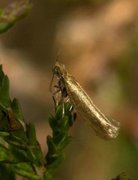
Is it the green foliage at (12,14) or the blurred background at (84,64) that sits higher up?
the blurred background at (84,64)

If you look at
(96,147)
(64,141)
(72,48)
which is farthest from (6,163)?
(72,48)

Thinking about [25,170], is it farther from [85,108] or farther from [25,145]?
[85,108]

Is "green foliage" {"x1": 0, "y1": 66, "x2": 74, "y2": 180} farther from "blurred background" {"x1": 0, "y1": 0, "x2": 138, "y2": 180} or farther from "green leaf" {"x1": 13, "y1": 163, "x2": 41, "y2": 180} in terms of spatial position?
"blurred background" {"x1": 0, "y1": 0, "x2": 138, "y2": 180}

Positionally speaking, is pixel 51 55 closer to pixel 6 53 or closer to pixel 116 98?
pixel 6 53

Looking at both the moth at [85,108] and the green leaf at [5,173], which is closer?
the green leaf at [5,173]

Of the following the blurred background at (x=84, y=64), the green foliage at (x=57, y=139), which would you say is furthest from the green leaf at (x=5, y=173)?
the blurred background at (x=84, y=64)

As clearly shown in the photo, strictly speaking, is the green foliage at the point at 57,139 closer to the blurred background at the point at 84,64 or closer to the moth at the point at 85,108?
the moth at the point at 85,108
